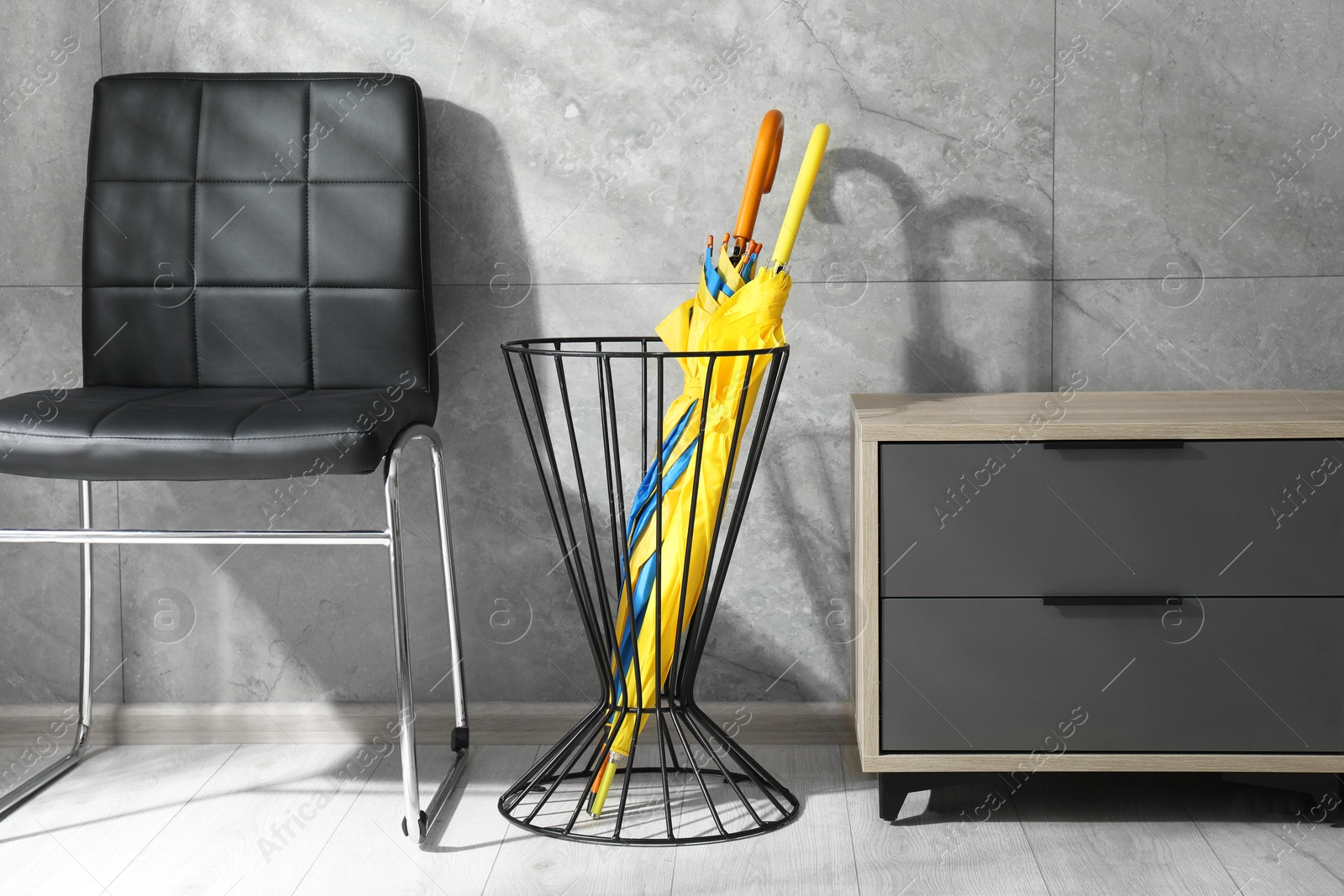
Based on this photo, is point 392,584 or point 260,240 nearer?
point 392,584

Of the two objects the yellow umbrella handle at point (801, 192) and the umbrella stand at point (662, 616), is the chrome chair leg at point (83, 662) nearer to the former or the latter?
the umbrella stand at point (662, 616)

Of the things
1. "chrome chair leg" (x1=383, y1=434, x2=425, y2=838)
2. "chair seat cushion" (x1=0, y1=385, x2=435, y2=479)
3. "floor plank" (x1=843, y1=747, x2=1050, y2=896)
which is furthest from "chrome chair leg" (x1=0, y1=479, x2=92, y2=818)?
"floor plank" (x1=843, y1=747, x2=1050, y2=896)

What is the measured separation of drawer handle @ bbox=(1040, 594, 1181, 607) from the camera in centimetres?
137

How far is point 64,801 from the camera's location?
5.13ft

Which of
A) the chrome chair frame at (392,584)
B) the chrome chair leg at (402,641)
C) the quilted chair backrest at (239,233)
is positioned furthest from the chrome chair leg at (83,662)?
the chrome chair leg at (402,641)

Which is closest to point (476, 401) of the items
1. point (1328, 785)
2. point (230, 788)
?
point (230, 788)

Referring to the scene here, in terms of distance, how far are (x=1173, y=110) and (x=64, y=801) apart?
1908mm

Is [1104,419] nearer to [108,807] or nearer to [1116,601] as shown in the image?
[1116,601]

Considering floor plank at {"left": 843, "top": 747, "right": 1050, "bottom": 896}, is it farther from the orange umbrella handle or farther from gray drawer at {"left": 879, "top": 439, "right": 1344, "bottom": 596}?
the orange umbrella handle

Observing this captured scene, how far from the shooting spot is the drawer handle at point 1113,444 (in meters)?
1.35

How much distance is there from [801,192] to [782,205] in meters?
0.19

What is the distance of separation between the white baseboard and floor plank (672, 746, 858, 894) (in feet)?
0.50

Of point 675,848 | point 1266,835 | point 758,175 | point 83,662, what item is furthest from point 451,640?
point 1266,835

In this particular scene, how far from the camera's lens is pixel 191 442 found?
50.4 inches
